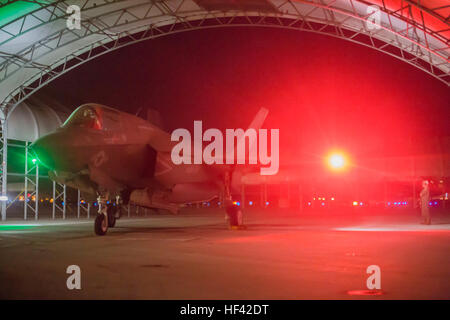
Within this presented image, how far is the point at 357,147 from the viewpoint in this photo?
39.3m

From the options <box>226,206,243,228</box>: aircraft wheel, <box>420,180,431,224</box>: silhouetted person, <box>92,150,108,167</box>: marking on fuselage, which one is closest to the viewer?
<box>92,150,108,167</box>: marking on fuselage

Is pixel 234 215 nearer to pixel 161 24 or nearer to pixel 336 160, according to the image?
pixel 336 160

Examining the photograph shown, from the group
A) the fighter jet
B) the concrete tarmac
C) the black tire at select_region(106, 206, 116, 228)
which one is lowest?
the concrete tarmac

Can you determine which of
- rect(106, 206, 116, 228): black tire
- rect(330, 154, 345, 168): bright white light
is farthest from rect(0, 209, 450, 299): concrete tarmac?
rect(330, 154, 345, 168): bright white light

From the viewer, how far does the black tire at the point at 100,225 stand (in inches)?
545

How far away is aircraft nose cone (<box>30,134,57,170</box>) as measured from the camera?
11490 millimetres

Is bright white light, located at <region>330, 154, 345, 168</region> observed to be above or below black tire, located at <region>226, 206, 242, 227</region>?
above

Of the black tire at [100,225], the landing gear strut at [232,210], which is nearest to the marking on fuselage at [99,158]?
the black tire at [100,225]

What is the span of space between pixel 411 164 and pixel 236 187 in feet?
96.9

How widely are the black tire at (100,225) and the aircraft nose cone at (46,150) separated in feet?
9.35

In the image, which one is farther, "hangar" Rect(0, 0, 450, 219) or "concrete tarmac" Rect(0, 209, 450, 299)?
"hangar" Rect(0, 0, 450, 219)

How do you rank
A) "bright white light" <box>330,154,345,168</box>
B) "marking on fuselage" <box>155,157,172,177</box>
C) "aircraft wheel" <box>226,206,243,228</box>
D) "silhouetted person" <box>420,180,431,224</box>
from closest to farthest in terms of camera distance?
"marking on fuselage" <box>155,157,172,177</box>
"aircraft wheel" <box>226,206,243,228</box>
"silhouetted person" <box>420,180,431,224</box>
"bright white light" <box>330,154,345,168</box>

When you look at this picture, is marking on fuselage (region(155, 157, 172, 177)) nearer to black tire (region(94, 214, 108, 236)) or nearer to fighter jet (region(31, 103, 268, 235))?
fighter jet (region(31, 103, 268, 235))

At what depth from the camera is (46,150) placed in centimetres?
1149
